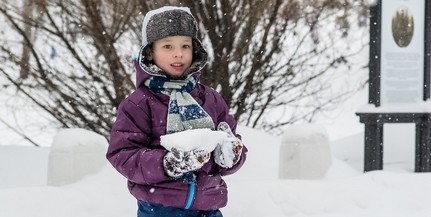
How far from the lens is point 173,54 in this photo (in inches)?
105

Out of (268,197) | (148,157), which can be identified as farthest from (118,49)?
(148,157)

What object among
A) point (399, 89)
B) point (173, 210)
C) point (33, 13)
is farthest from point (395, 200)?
point (33, 13)

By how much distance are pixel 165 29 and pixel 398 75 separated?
522cm

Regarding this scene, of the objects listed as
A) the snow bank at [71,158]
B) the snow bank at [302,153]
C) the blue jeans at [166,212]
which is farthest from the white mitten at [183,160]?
the snow bank at [302,153]

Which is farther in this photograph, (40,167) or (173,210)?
(40,167)

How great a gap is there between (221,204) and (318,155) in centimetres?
331

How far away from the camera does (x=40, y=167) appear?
8.17 metres

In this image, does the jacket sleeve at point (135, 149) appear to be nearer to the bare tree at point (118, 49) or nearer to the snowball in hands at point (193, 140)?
the snowball in hands at point (193, 140)

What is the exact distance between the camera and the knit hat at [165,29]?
269cm

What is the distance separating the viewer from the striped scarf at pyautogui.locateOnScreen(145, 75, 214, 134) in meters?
2.61

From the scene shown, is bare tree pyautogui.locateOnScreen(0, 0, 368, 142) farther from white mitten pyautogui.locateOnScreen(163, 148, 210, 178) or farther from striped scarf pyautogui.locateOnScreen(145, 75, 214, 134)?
white mitten pyautogui.locateOnScreen(163, 148, 210, 178)

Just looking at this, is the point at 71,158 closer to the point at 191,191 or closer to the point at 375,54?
the point at 191,191

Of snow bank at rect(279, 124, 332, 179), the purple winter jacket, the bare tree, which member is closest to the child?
the purple winter jacket

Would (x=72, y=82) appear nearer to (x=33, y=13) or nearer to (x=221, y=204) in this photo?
(x=33, y=13)
